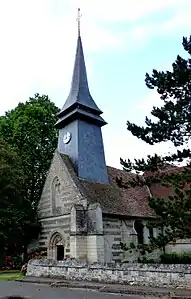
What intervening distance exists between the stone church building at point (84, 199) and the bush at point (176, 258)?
7.82ft

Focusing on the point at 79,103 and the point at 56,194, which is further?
the point at 79,103

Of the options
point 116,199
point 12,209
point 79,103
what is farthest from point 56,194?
point 79,103

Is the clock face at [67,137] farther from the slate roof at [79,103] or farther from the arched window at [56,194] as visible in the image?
the arched window at [56,194]

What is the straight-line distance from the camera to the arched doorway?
77.4ft

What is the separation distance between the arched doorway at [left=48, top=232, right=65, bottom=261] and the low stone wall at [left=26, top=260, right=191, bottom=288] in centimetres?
571

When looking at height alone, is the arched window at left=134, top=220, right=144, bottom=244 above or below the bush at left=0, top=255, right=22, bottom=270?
above

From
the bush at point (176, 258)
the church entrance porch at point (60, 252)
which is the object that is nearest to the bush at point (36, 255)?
the church entrance porch at point (60, 252)

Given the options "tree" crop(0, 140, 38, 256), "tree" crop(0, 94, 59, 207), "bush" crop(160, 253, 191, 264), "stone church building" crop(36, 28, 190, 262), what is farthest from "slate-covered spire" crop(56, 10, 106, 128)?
"bush" crop(160, 253, 191, 264)

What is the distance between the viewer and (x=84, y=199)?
2227cm

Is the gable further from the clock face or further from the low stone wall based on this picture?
the low stone wall

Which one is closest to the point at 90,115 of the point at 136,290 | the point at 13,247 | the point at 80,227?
the point at 80,227

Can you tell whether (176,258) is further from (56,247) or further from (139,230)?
(56,247)

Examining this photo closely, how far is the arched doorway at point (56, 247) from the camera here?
2359 cm

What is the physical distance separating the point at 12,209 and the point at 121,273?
12451 millimetres
